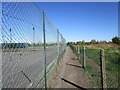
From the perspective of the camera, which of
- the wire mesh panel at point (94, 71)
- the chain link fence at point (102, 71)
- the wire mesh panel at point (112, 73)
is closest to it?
the chain link fence at point (102, 71)

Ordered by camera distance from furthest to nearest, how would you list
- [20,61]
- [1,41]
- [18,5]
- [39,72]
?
1. [39,72]
2. [20,61]
3. [18,5]
4. [1,41]

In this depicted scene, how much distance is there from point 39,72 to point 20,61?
1647mm

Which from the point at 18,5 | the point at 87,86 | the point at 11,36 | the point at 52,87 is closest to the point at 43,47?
the point at 52,87

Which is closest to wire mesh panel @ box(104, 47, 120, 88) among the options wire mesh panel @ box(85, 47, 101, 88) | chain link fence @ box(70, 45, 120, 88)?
chain link fence @ box(70, 45, 120, 88)

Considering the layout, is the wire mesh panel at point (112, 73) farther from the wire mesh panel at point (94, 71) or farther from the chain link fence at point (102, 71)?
the wire mesh panel at point (94, 71)

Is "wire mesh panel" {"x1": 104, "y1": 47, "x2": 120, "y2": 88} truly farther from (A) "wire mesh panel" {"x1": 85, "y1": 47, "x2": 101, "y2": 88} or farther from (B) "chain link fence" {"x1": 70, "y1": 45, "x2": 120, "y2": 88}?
(A) "wire mesh panel" {"x1": 85, "y1": 47, "x2": 101, "y2": 88}

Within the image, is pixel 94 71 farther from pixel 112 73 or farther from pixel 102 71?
pixel 102 71

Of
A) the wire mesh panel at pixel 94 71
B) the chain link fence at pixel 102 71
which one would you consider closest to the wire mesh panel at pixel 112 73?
the chain link fence at pixel 102 71

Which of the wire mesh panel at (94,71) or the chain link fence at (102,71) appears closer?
the chain link fence at (102,71)

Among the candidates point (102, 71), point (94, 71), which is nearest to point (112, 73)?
point (94, 71)

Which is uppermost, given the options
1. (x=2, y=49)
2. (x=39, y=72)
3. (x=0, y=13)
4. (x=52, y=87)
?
(x=0, y=13)

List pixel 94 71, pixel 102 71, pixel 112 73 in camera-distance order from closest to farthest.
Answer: pixel 102 71
pixel 112 73
pixel 94 71

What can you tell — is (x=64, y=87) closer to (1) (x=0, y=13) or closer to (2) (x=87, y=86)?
(2) (x=87, y=86)

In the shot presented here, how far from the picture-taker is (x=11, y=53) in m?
2.27
